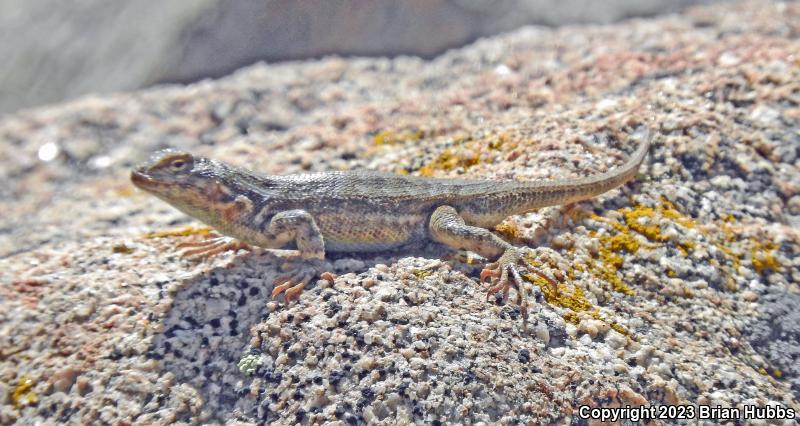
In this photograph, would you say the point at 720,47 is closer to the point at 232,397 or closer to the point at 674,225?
the point at 674,225

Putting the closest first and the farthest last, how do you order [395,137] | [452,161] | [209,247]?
[209,247] < [452,161] < [395,137]

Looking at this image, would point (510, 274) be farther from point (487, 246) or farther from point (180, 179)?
point (180, 179)

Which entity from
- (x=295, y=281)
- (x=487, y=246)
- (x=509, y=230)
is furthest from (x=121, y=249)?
(x=509, y=230)

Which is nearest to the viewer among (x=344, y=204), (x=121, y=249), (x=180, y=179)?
(x=180, y=179)

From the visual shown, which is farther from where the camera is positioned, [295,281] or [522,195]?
[522,195]

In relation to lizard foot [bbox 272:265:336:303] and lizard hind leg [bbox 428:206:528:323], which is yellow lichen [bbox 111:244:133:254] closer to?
lizard foot [bbox 272:265:336:303]

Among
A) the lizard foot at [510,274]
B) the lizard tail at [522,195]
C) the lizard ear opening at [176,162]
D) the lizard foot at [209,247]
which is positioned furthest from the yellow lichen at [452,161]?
the lizard ear opening at [176,162]

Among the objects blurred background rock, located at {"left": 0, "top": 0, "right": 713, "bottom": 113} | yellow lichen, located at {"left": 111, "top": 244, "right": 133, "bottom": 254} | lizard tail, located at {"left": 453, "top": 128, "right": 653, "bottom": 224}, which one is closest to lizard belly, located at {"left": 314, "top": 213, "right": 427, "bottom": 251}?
lizard tail, located at {"left": 453, "top": 128, "right": 653, "bottom": 224}
